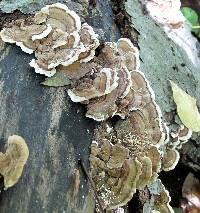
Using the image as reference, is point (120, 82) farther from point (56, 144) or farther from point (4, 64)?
point (4, 64)

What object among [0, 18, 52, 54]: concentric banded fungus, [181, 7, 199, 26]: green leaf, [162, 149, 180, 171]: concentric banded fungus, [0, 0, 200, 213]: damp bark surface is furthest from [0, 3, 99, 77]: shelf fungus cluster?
[181, 7, 199, 26]: green leaf

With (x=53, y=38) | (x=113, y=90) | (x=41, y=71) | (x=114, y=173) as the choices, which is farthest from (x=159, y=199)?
(x=53, y=38)

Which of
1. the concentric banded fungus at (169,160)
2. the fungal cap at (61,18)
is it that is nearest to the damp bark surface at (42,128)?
the fungal cap at (61,18)

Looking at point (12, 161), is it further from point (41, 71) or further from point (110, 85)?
point (110, 85)

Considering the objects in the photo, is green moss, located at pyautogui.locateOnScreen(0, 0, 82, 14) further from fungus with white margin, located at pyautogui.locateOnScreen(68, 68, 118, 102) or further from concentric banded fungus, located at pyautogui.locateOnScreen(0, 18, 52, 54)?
fungus with white margin, located at pyautogui.locateOnScreen(68, 68, 118, 102)

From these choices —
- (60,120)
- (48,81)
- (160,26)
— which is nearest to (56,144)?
(60,120)

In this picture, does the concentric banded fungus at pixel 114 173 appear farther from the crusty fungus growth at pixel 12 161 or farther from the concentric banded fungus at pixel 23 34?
the concentric banded fungus at pixel 23 34

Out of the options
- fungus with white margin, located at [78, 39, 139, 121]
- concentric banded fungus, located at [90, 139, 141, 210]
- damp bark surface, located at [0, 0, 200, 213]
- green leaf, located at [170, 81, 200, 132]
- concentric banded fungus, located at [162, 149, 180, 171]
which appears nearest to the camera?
damp bark surface, located at [0, 0, 200, 213]
